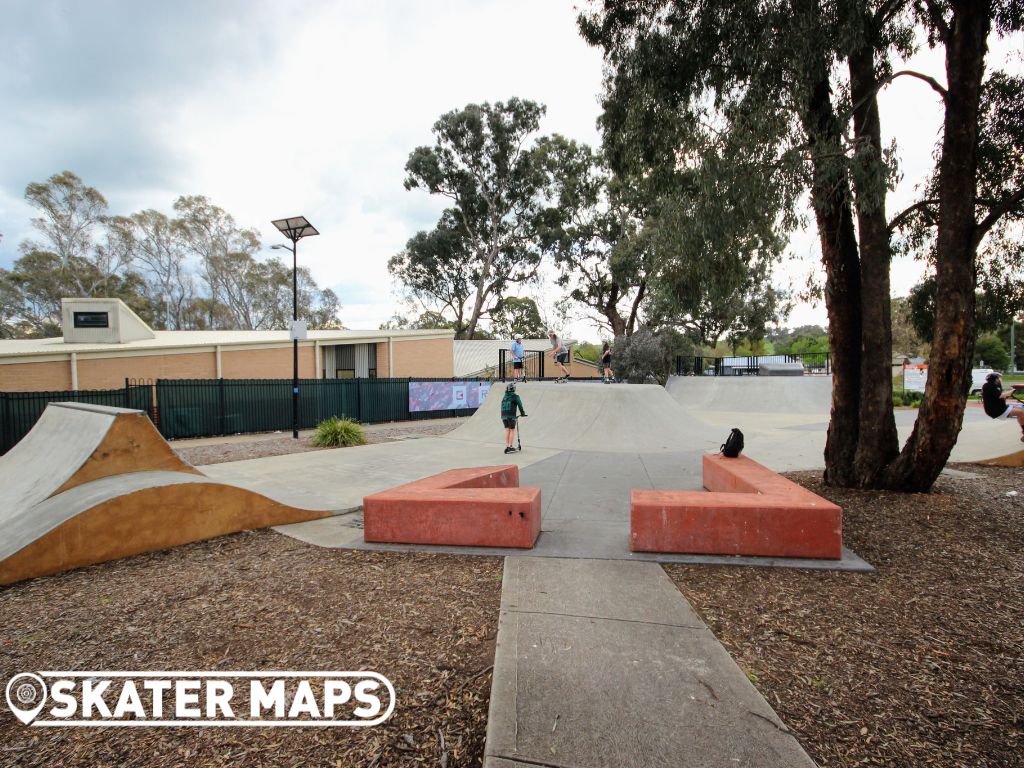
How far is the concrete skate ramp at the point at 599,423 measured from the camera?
11.8m

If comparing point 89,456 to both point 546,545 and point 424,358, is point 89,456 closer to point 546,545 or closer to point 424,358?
point 546,545

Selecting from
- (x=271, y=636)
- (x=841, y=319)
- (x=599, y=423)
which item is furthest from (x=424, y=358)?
(x=271, y=636)

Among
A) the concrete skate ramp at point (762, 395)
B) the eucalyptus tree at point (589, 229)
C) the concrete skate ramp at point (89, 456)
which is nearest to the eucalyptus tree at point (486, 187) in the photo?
the eucalyptus tree at point (589, 229)

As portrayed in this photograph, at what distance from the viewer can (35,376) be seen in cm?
1677

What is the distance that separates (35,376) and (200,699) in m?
20.3

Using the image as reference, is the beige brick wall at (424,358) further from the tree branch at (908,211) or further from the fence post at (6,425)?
the tree branch at (908,211)

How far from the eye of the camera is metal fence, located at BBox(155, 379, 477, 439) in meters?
14.6

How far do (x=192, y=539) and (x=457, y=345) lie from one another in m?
28.0

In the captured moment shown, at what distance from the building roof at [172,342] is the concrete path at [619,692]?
1758 cm

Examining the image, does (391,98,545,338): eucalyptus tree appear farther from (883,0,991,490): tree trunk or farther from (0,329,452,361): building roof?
(883,0,991,490): tree trunk

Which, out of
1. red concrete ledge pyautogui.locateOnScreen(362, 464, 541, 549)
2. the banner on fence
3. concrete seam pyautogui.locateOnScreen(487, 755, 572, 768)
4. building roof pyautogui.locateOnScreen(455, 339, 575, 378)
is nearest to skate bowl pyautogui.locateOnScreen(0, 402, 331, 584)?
red concrete ledge pyautogui.locateOnScreen(362, 464, 541, 549)

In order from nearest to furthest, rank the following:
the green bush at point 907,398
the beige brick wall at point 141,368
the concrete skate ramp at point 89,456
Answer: the concrete skate ramp at point 89,456 → the beige brick wall at point 141,368 → the green bush at point 907,398

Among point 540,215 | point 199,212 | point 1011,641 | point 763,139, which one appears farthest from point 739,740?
point 199,212

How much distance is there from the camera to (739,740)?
2.19 m
